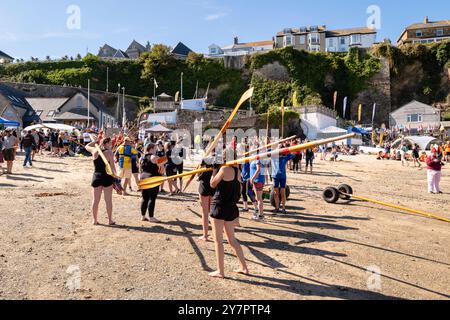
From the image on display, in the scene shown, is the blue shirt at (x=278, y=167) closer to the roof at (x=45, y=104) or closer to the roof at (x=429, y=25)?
the roof at (x=45, y=104)

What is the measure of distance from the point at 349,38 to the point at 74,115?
→ 219ft

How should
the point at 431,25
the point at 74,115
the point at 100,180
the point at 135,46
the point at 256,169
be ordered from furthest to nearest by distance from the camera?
the point at 135,46, the point at 431,25, the point at 74,115, the point at 256,169, the point at 100,180

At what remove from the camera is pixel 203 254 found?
6703 millimetres

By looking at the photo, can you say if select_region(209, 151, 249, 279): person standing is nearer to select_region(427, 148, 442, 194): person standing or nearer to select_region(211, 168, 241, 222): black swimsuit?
select_region(211, 168, 241, 222): black swimsuit

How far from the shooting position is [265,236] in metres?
7.96

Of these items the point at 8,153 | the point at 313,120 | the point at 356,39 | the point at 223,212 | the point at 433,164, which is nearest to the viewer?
the point at 223,212

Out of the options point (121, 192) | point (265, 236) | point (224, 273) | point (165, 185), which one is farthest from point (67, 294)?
point (165, 185)

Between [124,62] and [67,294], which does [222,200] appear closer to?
[67,294]

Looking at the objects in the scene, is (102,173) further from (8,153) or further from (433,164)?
(433,164)

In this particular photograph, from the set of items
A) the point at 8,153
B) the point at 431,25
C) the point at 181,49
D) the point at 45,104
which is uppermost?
the point at 431,25

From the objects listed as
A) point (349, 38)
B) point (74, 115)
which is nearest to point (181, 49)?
point (349, 38)

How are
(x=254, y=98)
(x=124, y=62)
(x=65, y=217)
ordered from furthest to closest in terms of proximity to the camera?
(x=124, y=62) → (x=254, y=98) → (x=65, y=217)

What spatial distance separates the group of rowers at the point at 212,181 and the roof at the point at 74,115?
146 feet

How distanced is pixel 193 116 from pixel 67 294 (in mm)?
45675
